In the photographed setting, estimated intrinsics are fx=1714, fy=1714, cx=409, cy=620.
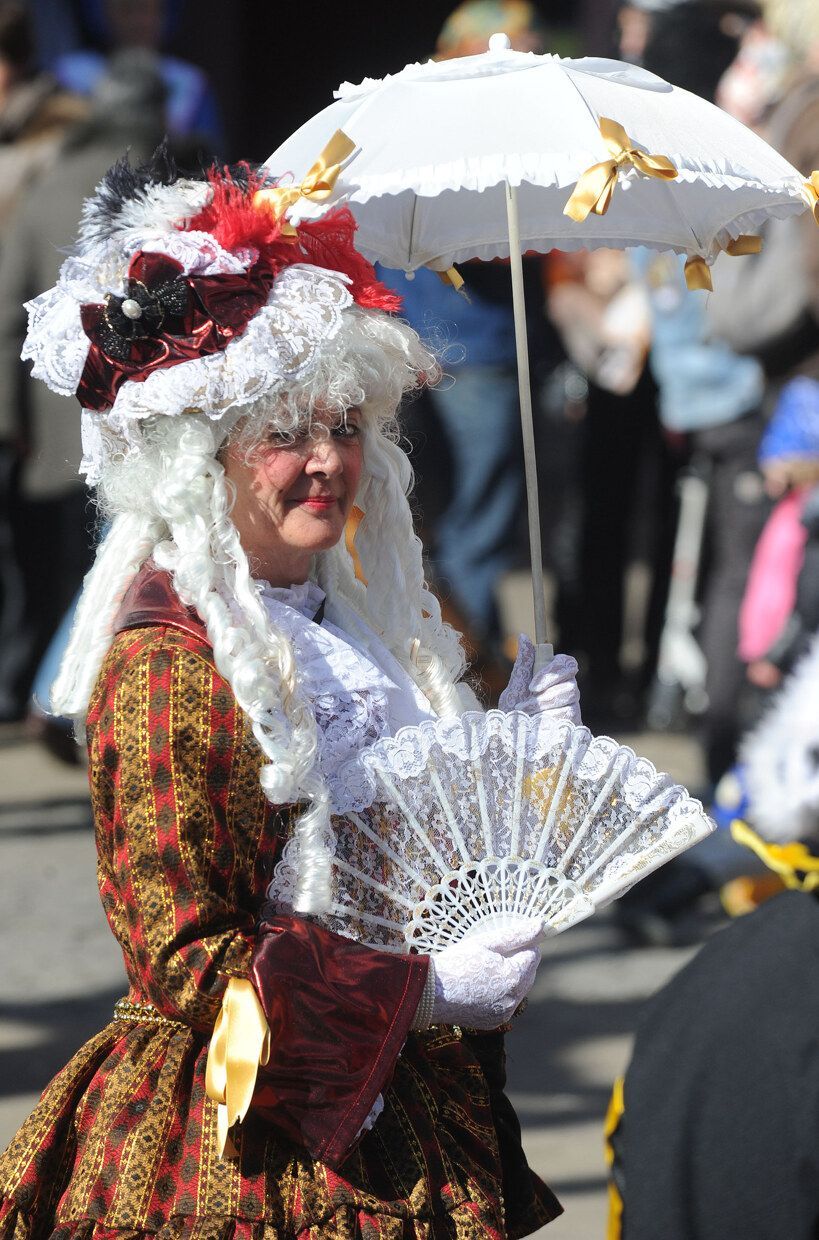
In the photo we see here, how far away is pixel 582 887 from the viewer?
2094mm

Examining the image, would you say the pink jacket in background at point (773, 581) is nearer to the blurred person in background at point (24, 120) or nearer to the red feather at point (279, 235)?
the blurred person in background at point (24, 120)

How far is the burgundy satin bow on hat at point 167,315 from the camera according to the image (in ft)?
6.61

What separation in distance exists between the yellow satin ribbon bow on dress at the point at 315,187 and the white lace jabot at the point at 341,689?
458 millimetres

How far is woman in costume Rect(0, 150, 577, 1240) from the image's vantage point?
6.30 ft

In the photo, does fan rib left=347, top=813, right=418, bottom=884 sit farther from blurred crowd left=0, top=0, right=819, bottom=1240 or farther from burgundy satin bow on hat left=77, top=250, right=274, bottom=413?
blurred crowd left=0, top=0, right=819, bottom=1240

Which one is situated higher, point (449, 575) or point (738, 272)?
point (738, 272)

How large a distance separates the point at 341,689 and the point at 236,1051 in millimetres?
473

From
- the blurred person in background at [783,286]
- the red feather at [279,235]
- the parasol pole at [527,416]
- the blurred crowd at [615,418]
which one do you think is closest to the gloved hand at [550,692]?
the parasol pole at [527,416]

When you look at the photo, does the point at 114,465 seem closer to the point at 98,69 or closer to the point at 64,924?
the point at 64,924

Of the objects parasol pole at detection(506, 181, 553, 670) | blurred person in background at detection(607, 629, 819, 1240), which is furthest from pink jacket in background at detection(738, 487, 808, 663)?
blurred person in background at detection(607, 629, 819, 1240)

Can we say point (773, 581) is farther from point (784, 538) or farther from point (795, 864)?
point (795, 864)

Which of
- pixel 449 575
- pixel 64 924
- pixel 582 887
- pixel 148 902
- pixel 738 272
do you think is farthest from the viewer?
pixel 449 575

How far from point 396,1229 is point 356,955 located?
1.07 feet

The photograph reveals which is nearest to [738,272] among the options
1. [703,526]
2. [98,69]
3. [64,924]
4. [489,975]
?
[703,526]
